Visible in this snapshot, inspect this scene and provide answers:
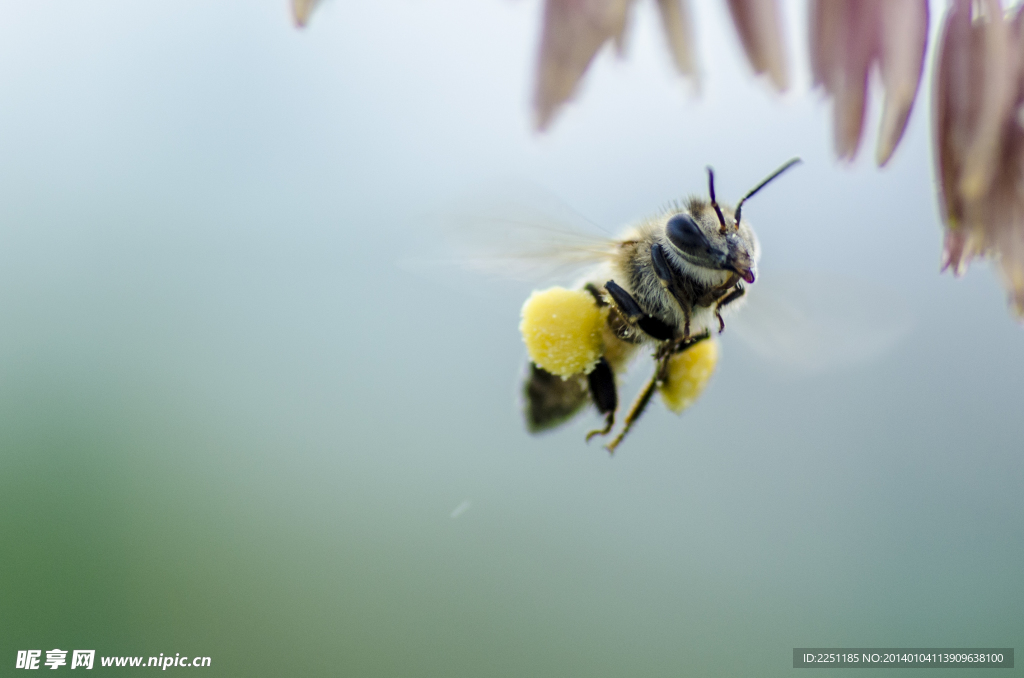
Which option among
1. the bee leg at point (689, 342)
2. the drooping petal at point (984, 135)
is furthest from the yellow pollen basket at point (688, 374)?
the drooping petal at point (984, 135)

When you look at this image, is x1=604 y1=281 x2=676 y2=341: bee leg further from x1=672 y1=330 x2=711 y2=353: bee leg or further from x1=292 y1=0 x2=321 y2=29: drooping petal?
x1=292 y1=0 x2=321 y2=29: drooping petal

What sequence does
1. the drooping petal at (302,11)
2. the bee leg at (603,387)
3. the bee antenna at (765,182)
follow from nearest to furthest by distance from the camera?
the drooping petal at (302,11)
the bee antenna at (765,182)
the bee leg at (603,387)

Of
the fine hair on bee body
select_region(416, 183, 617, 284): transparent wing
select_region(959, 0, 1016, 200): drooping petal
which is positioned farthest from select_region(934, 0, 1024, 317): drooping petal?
select_region(416, 183, 617, 284): transparent wing

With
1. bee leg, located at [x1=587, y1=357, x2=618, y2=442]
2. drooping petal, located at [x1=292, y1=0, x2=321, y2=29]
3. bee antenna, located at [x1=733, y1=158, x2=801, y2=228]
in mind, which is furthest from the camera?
bee leg, located at [x1=587, y1=357, x2=618, y2=442]

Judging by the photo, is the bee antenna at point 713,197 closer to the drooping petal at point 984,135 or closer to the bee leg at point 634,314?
the bee leg at point 634,314

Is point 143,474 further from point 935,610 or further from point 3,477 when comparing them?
point 935,610
